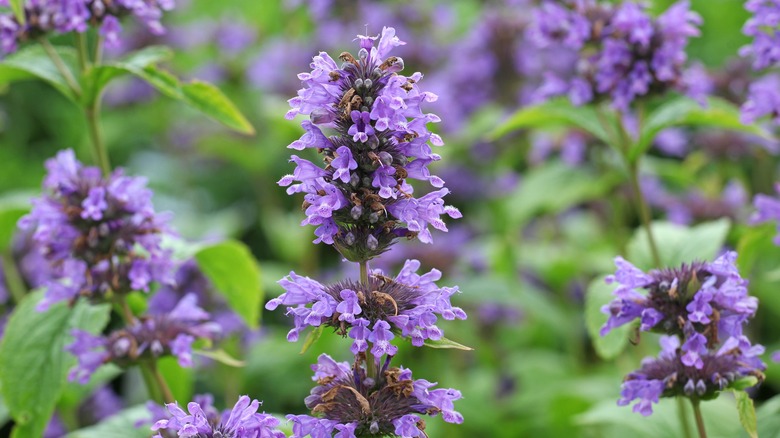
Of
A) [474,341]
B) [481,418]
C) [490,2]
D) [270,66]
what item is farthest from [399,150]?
[490,2]

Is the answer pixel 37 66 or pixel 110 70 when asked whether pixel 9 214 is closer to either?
pixel 37 66

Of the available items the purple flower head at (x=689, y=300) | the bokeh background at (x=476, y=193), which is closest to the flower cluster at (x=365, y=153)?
the purple flower head at (x=689, y=300)

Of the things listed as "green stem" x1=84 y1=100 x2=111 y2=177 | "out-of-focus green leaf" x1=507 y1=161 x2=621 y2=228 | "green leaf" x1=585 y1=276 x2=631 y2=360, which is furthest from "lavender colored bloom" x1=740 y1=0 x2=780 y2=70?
"green stem" x1=84 y1=100 x2=111 y2=177

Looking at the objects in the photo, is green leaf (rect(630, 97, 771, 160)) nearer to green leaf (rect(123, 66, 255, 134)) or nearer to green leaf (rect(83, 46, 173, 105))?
green leaf (rect(123, 66, 255, 134))

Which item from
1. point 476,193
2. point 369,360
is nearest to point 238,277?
point 369,360

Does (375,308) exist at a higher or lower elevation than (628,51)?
lower

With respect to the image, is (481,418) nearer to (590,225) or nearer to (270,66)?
(590,225)

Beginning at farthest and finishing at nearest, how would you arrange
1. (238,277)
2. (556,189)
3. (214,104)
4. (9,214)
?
(556,189) → (9,214) → (238,277) → (214,104)
